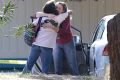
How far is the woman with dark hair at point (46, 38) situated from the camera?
8.75 metres

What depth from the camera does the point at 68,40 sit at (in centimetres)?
922

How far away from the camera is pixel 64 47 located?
9320mm

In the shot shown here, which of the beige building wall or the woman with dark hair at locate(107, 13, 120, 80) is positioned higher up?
the woman with dark hair at locate(107, 13, 120, 80)

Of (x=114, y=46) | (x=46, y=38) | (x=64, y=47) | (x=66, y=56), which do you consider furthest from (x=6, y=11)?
(x=66, y=56)

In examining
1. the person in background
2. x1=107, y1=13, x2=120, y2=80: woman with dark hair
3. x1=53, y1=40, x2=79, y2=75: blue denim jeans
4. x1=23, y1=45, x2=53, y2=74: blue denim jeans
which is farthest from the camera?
x1=53, y1=40, x2=79, y2=75: blue denim jeans

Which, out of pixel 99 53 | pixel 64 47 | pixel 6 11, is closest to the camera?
pixel 6 11

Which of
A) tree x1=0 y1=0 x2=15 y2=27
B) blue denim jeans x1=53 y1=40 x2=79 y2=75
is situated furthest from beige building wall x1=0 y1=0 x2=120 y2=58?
tree x1=0 y1=0 x2=15 y2=27

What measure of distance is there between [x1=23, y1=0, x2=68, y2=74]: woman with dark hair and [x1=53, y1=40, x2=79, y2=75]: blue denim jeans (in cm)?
48

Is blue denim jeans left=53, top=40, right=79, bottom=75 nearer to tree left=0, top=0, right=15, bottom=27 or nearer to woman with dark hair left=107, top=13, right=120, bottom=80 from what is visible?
tree left=0, top=0, right=15, bottom=27

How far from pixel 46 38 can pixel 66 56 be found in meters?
0.87

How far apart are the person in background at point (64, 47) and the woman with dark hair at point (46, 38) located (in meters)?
0.23

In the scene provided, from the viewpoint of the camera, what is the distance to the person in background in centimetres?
915

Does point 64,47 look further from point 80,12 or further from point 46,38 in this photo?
point 80,12

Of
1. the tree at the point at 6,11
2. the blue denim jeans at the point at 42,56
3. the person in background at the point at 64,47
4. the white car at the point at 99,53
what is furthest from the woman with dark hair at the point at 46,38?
the tree at the point at 6,11
